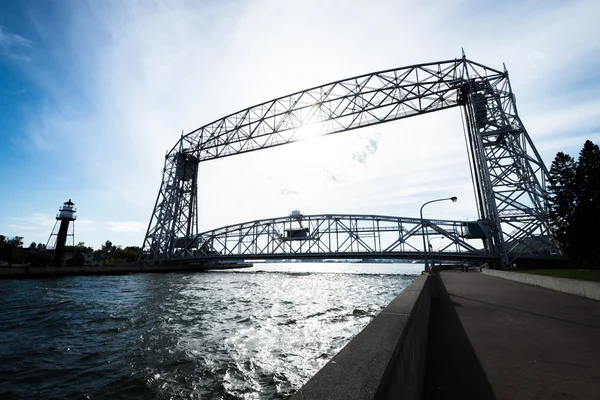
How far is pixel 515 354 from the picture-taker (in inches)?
170

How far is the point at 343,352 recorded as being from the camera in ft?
7.75

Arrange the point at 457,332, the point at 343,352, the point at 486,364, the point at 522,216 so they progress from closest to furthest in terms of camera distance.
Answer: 1. the point at 343,352
2. the point at 486,364
3. the point at 457,332
4. the point at 522,216

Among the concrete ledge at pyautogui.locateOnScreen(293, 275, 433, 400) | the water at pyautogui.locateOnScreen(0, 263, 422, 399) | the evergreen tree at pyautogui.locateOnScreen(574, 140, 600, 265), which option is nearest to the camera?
the concrete ledge at pyautogui.locateOnScreen(293, 275, 433, 400)

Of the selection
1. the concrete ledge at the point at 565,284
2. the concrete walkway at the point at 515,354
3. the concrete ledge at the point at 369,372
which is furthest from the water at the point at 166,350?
the concrete ledge at the point at 565,284

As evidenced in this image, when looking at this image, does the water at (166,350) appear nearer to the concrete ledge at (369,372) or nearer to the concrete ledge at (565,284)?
the concrete ledge at (369,372)

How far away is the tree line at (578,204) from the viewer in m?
19.8

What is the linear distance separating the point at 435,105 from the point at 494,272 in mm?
21757

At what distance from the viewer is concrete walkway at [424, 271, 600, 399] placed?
3.18 m

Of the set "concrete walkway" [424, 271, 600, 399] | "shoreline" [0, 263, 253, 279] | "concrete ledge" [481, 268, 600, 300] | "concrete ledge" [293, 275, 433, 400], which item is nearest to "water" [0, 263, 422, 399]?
"concrete walkway" [424, 271, 600, 399]

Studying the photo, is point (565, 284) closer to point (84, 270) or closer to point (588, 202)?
point (588, 202)

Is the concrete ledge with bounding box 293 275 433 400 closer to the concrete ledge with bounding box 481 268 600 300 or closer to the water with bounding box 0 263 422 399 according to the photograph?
the water with bounding box 0 263 422 399

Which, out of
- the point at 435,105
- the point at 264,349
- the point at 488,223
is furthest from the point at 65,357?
the point at 435,105

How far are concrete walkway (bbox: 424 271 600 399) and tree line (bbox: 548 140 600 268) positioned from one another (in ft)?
56.5

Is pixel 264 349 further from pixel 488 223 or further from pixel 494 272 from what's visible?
pixel 488 223
